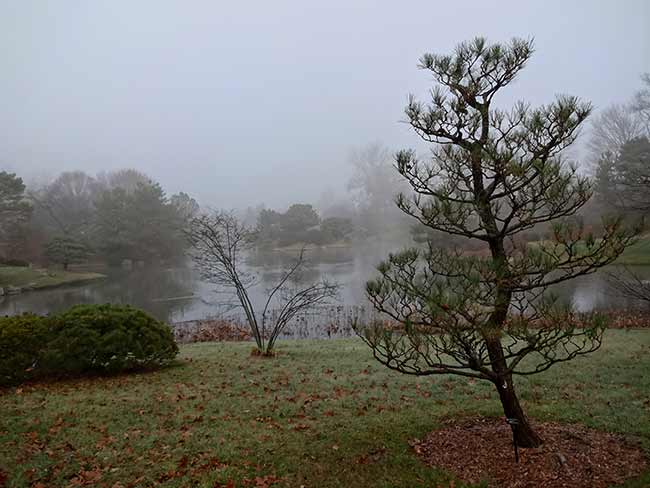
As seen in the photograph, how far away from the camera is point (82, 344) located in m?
5.58

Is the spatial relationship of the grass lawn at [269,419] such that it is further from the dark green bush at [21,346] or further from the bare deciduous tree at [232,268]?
the bare deciduous tree at [232,268]

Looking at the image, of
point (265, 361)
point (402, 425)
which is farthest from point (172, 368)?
point (402, 425)

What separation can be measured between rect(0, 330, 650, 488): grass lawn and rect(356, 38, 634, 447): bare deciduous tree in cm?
87

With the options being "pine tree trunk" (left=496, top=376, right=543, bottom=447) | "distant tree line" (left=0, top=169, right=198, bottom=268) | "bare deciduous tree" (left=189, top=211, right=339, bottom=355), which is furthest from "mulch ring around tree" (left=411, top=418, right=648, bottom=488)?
"distant tree line" (left=0, top=169, right=198, bottom=268)

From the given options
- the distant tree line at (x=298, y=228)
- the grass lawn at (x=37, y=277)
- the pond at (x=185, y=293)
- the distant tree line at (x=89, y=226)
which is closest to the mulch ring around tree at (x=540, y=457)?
the pond at (x=185, y=293)

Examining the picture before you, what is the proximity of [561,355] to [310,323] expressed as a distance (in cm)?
746

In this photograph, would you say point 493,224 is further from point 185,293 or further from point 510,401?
point 185,293

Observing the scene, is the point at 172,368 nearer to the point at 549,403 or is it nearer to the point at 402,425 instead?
the point at 402,425

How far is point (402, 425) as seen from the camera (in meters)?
3.62

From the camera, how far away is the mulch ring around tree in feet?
8.61

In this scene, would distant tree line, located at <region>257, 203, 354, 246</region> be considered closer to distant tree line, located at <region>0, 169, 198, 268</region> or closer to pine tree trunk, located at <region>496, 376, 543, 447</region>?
distant tree line, located at <region>0, 169, 198, 268</region>

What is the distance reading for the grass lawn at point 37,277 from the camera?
23.5 metres

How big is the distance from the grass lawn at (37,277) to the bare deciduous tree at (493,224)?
2599 centimetres

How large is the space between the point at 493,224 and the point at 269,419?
2608mm
